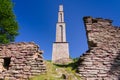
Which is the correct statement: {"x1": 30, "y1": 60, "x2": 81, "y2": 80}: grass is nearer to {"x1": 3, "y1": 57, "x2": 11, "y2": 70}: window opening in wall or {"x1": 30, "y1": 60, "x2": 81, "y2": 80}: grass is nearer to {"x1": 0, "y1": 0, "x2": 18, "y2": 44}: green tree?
{"x1": 3, "y1": 57, "x2": 11, "y2": 70}: window opening in wall

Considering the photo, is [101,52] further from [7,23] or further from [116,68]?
[7,23]

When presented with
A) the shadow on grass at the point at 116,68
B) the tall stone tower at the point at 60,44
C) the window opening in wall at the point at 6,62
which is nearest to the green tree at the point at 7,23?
the window opening in wall at the point at 6,62

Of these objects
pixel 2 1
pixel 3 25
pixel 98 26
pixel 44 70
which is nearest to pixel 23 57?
pixel 44 70

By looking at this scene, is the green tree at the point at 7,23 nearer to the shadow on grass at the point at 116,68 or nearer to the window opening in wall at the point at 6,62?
the window opening in wall at the point at 6,62

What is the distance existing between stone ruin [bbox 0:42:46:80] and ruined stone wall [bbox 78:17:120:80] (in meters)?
1.38

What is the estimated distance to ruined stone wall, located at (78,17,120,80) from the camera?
7590 mm

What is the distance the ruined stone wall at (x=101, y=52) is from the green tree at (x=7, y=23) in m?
10.4

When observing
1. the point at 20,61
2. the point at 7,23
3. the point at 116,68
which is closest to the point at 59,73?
the point at 20,61

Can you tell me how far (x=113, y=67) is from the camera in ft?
25.3

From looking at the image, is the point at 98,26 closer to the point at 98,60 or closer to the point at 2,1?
the point at 98,60

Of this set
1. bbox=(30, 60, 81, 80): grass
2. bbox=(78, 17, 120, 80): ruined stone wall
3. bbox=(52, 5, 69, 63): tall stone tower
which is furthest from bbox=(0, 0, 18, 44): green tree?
bbox=(52, 5, 69, 63): tall stone tower

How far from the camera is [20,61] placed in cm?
786

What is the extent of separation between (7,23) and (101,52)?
11.3 metres

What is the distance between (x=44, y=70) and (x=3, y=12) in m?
11.5
